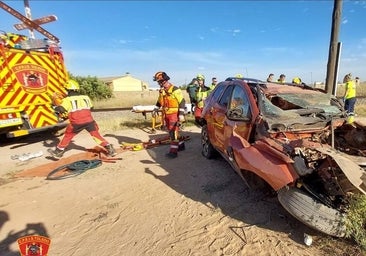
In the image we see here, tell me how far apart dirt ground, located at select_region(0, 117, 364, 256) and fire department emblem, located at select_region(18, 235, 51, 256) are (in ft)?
3.58

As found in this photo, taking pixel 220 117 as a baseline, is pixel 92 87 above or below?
below

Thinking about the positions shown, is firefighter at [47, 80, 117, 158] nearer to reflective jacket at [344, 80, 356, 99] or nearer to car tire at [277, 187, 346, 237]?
car tire at [277, 187, 346, 237]

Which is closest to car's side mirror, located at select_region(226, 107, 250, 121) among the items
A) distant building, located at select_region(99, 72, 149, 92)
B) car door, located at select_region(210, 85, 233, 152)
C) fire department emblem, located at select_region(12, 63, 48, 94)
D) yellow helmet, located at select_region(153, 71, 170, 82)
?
car door, located at select_region(210, 85, 233, 152)

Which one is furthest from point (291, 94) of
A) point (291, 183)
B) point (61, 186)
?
point (61, 186)

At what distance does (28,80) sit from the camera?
8.54 metres

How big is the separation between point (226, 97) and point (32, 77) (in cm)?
629

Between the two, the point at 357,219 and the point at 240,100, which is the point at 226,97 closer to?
the point at 240,100

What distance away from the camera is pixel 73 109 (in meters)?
6.51

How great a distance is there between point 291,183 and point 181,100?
4151mm

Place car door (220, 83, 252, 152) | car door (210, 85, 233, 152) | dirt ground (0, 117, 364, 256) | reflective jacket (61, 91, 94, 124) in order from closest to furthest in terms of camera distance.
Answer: dirt ground (0, 117, 364, 256), car door (220, 83, 252, 152), car door (210, 85, 233, 152), reflective jacket (61, 91, 94, 124)

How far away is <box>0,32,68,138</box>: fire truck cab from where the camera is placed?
309 inches

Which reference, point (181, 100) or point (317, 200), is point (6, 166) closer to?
point (181, 100)

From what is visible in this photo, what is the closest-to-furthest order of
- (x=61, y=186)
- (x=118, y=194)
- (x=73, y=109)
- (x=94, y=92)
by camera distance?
(x=118, y=194)
(x=61, y=186)
(x=73, y=109)
(x=94, y=92)

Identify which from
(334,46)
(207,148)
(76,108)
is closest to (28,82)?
(76,108)
